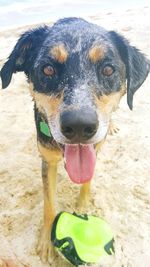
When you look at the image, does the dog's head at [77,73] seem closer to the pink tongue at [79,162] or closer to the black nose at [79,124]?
the black nose at [79,124]

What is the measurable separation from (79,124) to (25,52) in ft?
4.30

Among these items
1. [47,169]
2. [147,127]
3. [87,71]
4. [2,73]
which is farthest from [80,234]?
[147,127]

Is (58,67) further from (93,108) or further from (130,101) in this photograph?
(130,101)

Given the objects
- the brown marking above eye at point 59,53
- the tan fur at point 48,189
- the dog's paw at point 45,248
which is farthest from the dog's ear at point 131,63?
the dog's paw at point 45,248

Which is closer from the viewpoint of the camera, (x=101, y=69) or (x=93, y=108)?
(x=93, y=108)

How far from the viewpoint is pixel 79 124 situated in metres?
3.55

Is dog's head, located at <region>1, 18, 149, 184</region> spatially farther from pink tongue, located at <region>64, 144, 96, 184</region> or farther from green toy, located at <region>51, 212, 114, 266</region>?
green toy, located at <region>51, 212, 114, 266</region>

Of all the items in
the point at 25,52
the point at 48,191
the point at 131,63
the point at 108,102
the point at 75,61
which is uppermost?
the point at 75,61

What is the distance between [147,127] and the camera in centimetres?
646

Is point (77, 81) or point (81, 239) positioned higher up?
point (77, 81)

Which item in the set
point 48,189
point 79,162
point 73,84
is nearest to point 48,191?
point 48,189

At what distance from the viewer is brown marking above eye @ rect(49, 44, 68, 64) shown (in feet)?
13.3

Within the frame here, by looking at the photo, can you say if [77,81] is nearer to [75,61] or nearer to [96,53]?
[75,61]

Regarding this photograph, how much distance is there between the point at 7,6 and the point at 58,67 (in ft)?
43.3
